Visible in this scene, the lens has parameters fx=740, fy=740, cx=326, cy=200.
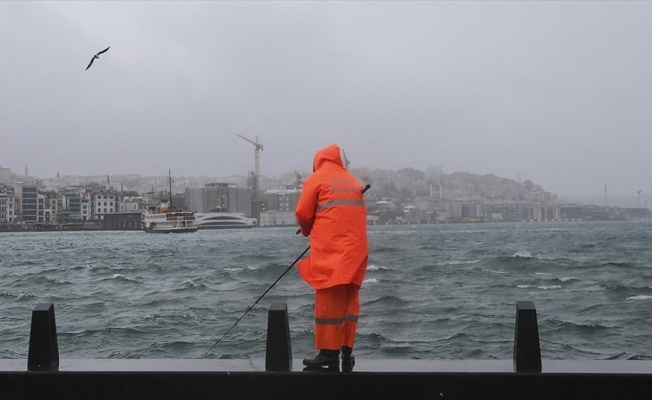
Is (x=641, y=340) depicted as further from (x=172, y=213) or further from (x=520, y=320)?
(x=172, y=213)

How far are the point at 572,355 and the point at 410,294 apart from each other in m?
12.6

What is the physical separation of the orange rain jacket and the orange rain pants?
0.07 meters

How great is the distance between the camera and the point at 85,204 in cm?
5228

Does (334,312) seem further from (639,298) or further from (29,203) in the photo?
(29,203)

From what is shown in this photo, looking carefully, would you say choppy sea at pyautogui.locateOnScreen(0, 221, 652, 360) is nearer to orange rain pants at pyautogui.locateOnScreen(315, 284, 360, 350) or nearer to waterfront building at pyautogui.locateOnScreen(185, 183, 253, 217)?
orange rain pants at pyautogui.locateOnScreen(315, 284, 360, 350)

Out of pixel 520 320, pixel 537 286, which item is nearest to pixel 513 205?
Answer: pixel 537 286

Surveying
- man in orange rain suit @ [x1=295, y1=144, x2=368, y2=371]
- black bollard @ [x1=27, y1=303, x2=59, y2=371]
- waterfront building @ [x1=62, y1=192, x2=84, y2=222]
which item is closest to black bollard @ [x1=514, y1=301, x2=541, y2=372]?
man in orange rain suit @ [x1=295, y1=144, x2=368, y2=371]

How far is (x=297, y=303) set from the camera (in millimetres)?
22906

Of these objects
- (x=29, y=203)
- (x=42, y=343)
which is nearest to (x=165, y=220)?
(x=29, y=203)

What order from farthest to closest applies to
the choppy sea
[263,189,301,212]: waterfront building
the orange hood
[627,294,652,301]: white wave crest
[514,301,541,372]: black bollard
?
[263,189,301,212]: waterfront building < [627,294,652,301]: white wave crest < the choppy sea < the orange hood < [514,301,541,372]: black bollard

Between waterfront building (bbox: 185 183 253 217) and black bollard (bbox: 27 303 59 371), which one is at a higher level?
waterfront building (bbox: 185 183 253 217)

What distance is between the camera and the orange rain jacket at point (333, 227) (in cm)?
429

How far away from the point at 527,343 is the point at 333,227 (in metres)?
1.31

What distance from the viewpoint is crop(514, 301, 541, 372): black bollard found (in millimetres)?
4273
